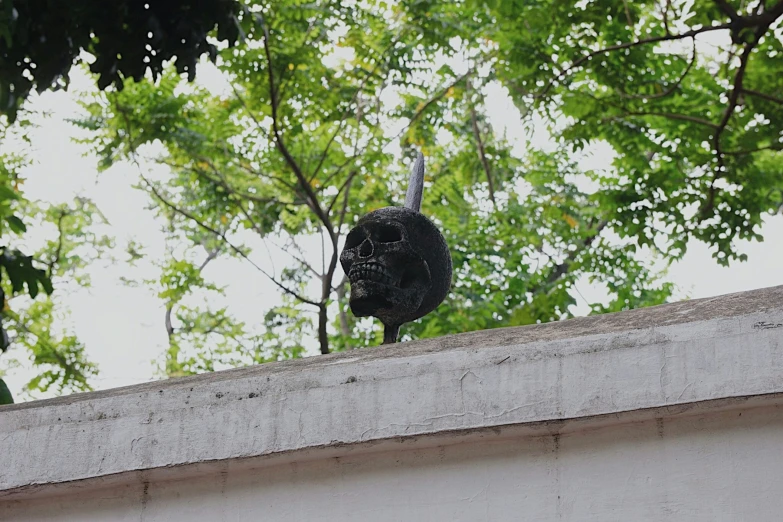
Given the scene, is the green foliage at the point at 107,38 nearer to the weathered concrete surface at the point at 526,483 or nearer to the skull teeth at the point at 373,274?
the skull teeth at the point at 373,274

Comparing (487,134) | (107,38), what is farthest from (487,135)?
A: (107,38)

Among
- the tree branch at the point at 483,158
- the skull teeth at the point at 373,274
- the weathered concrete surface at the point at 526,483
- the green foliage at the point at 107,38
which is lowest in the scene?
the weathered concrete surface at the point at 526,483

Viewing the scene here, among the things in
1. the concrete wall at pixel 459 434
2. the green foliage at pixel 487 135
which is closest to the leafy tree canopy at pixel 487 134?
the green foliage at pixel 487 135

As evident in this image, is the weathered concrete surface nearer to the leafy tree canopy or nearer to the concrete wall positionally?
the concrete wall

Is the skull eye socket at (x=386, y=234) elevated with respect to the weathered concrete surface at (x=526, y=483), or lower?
elevated

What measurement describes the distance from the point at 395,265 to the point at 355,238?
19 centimetres

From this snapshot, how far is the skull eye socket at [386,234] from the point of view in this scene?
3.28 metres

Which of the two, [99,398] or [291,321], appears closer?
[99,398]

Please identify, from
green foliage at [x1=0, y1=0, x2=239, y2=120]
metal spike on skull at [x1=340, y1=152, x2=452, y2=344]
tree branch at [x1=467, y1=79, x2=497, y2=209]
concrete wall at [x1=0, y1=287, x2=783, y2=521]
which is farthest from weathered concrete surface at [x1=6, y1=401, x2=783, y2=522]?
tree branch at [x1=467, y1=79, x2=497, y2=209]

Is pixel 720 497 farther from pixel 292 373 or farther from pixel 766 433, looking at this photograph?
pixel 292 373

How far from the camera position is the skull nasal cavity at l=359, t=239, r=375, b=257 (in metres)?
3.28

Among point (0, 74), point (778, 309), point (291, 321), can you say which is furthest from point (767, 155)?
point (778, 309)

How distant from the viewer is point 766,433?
7.07ft

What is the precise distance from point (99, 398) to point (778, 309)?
1781mm
